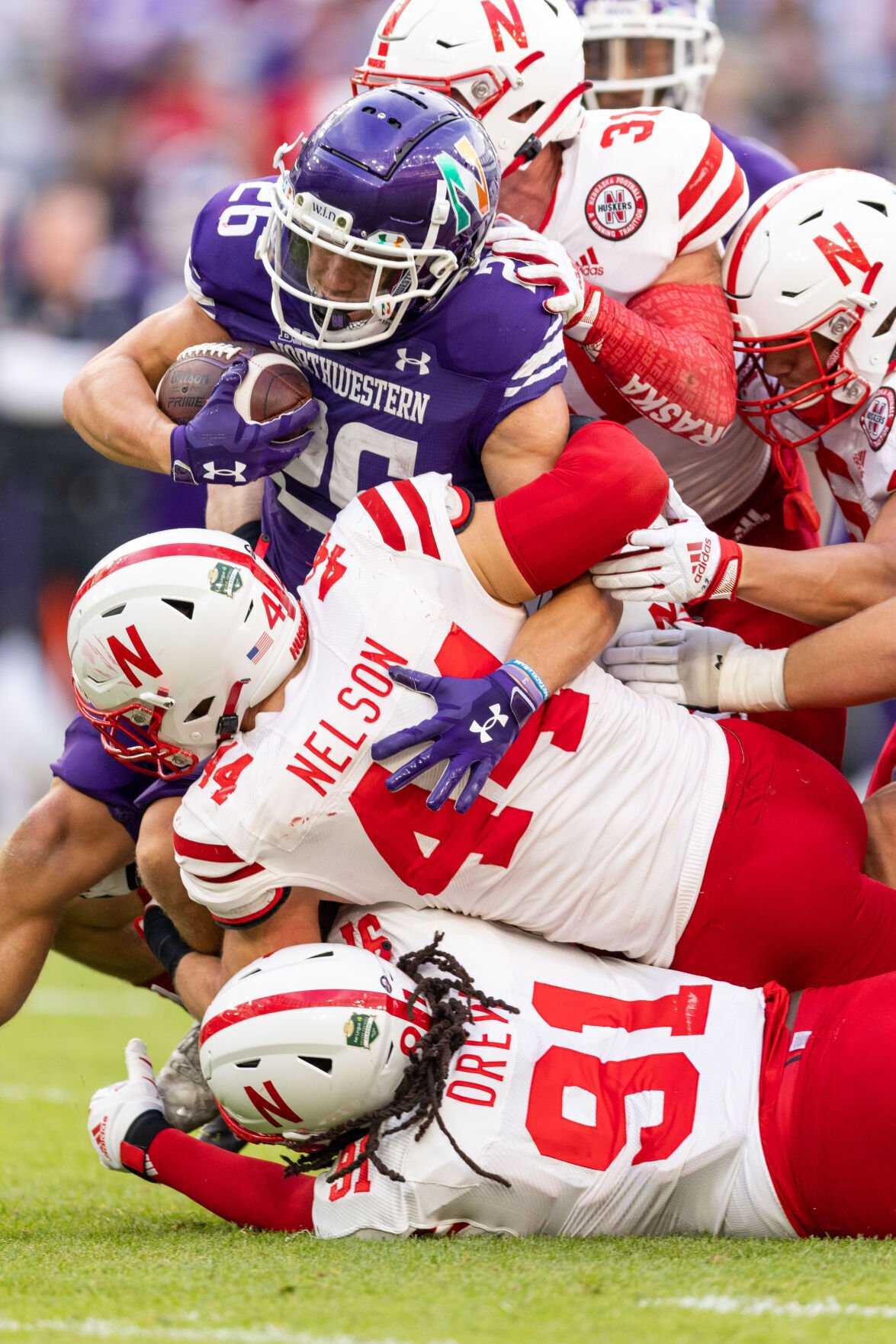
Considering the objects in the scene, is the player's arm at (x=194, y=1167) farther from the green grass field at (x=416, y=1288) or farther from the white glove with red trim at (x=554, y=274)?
the white glove with red trim at (x=554, y=274)

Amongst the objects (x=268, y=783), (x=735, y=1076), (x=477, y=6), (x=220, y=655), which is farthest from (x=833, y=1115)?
(x=477, y=6)

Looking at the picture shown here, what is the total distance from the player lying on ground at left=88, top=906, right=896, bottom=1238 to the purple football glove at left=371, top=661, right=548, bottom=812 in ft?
0.94

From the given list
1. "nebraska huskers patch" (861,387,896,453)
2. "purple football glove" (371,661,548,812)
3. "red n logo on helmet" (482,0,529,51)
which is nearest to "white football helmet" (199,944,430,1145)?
"purple football glove" (371,661,548,812)

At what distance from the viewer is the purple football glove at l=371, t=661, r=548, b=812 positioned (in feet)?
9.40

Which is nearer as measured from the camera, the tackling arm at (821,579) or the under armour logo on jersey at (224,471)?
the under armour logo on jersey at (224,471)

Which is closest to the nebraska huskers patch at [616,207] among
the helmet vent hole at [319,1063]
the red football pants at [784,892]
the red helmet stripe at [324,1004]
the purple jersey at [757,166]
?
the purple jersey at [757,166]

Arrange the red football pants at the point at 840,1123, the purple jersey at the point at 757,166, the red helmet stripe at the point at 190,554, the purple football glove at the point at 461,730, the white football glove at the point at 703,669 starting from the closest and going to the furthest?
the red football pants at the point at 840,1123, the purple football glove at the point at 461,730, the red helmet stripe at the point at 190,554, the white football glove at the point at 703,669, the purple jersey at the point at 757,166

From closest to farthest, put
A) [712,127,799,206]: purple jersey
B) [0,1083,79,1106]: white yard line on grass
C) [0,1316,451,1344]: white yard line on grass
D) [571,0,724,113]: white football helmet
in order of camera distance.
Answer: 1. [0,1316,451,1344]: white yard line on grass
2. [712,127,799,206]: purple jersey
3. [571,0,724,113]: white football helmet
4. [0,1083,79,1106]: white yard line on grass

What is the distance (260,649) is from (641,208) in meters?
1.37

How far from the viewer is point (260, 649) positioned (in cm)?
294

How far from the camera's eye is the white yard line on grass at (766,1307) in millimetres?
2242

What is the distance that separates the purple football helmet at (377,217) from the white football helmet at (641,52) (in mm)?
1494

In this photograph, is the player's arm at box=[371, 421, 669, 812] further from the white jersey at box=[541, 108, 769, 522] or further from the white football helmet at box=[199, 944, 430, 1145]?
the white jersey at box=[541, 108, 769, 522]

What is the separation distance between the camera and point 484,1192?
2.78 meters
